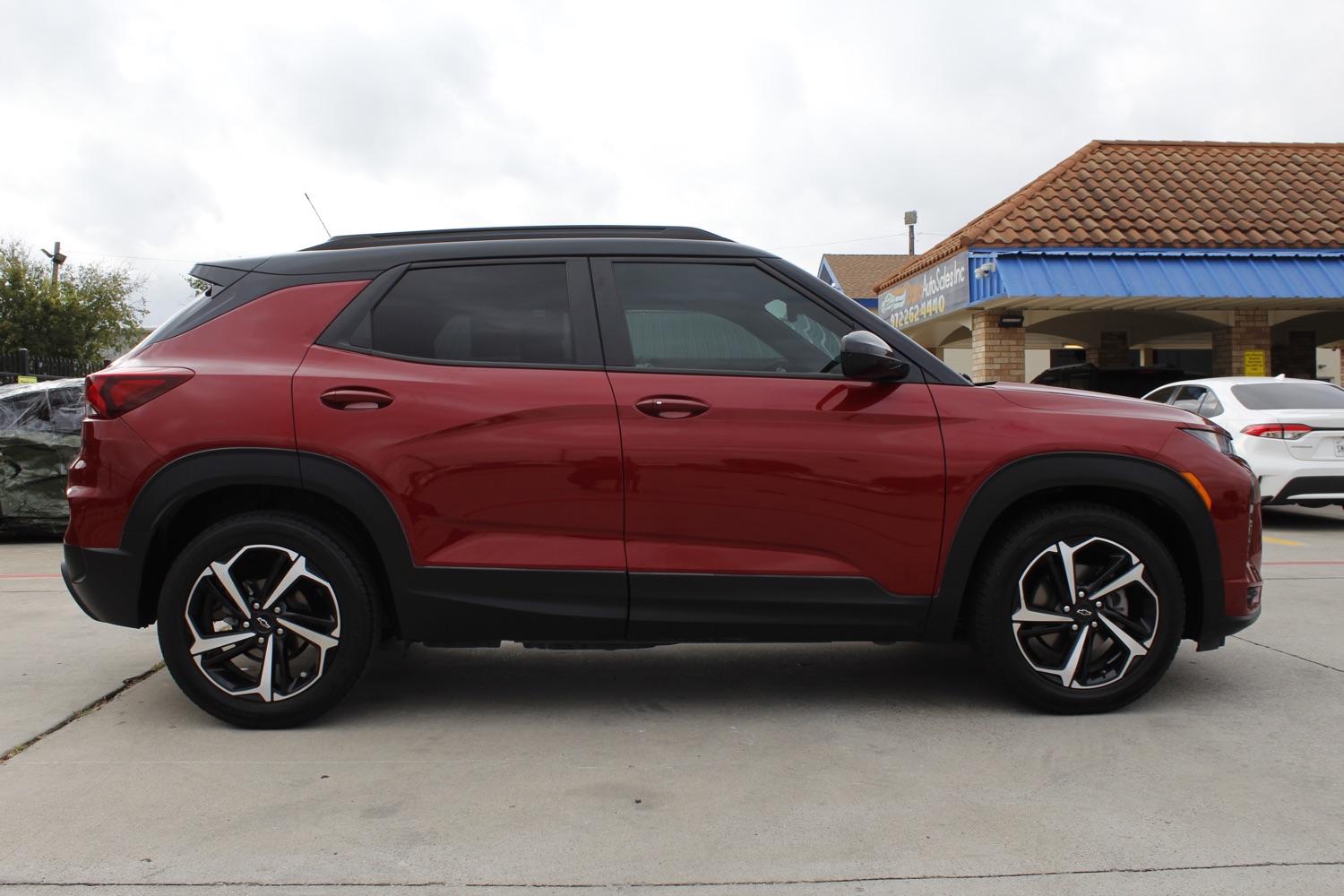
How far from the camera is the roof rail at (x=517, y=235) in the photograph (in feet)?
14.2

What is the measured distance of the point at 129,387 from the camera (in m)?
3.96

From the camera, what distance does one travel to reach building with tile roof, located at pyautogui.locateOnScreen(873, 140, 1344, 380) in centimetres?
1641

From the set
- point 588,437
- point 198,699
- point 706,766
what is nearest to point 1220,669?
point 706,766

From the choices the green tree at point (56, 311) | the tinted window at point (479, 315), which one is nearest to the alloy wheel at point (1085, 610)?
the tinted window at point (479, 315)

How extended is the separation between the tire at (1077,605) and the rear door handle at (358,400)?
7.33 ft

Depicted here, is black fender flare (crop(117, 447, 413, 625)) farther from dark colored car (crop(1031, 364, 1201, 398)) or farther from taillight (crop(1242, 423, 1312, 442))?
dark colored car (crop(1031, 364, 1201, 398))

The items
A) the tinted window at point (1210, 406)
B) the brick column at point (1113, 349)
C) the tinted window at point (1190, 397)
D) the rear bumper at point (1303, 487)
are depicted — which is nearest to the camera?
the rear bumper at point (1303, 487)

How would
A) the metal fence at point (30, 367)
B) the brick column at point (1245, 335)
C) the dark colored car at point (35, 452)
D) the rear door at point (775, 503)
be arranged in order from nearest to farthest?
1. the rear door at point (775, 503)
2. the dark colored car at point (35, 452)
3. the metal fence at point (30, 367)
4. the brick column at point (1245, 335)

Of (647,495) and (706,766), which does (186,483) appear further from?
(706,766)

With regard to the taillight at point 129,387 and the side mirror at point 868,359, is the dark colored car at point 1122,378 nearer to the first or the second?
the side mirror at point 868,359

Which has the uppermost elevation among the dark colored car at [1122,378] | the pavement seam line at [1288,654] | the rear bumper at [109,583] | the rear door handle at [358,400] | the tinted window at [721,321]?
the tinted window at [721,321]

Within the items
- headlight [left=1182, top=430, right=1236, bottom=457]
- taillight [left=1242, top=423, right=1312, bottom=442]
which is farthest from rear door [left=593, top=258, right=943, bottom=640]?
taillight [left=1242, top=423, right=1312, bottom=442]

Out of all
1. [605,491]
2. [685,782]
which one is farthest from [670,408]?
[685,782]

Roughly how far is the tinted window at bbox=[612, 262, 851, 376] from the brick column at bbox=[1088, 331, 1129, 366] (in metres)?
20.1
